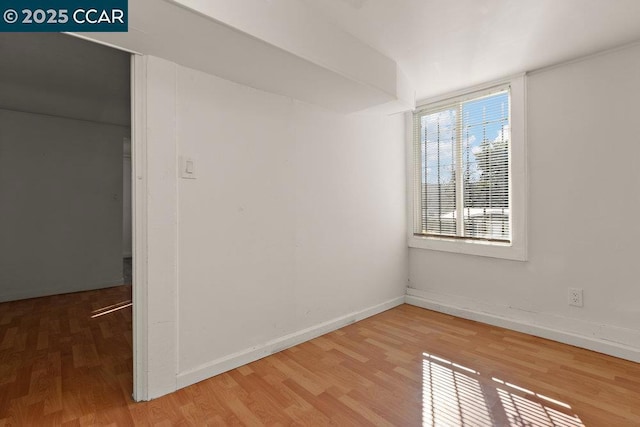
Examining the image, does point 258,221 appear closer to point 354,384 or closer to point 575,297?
point 354,384

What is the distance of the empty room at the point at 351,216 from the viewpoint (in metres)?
1.82

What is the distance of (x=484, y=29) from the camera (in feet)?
7.03

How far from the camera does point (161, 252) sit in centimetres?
193

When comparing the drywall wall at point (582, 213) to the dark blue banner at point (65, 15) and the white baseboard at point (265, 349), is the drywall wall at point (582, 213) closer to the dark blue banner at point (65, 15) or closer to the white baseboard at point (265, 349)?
the white baseboard at point (265, 349)

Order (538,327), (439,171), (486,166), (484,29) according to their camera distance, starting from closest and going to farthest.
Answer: (484,29)
(538,327)
(486,166)
(439,171)

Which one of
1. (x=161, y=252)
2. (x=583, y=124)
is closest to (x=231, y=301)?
(x=161, y=252)

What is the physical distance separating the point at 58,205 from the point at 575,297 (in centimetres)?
610

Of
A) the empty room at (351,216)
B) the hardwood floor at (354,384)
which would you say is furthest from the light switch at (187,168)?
the hardwood floor at (354,384)

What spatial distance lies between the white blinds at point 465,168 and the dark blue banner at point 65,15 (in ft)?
10.1

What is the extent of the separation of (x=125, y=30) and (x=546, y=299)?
3.65 metres

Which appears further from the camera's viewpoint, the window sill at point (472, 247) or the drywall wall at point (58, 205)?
the drywall wall at point (58, 205)

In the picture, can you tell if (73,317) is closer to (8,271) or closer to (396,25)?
(8,271)

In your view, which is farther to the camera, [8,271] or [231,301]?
[8,271]

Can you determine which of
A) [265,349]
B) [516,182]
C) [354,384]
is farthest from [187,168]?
[516,182]
